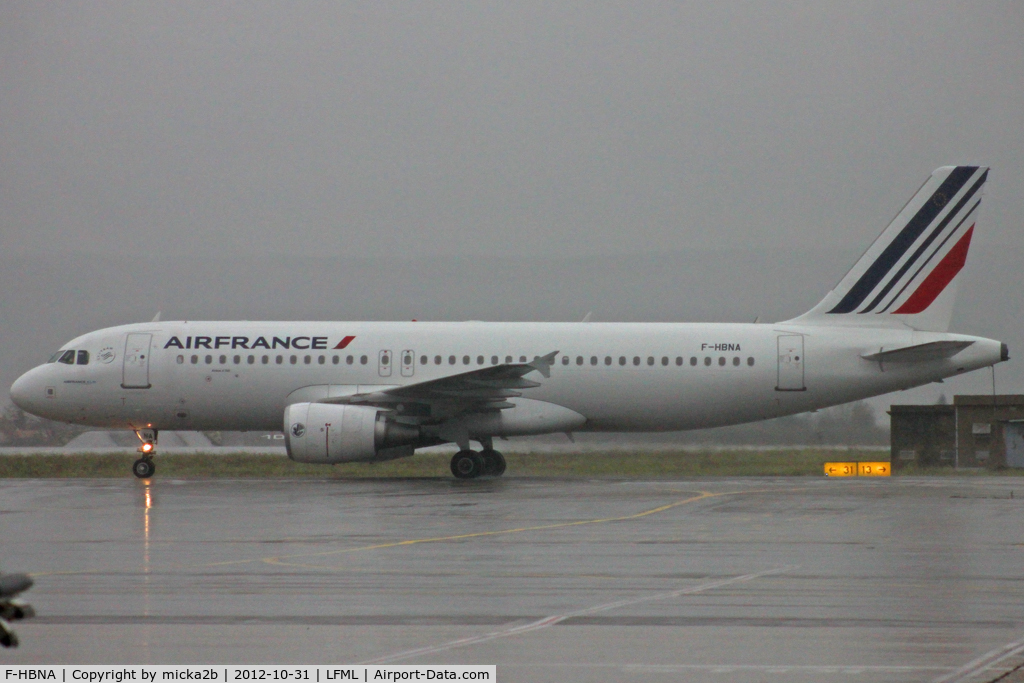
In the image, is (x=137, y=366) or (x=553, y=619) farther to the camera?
(x=137, y=366)

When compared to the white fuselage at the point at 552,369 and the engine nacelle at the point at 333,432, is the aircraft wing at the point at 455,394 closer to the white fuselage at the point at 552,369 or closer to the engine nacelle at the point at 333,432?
the engine nacelle at the point at 333,432

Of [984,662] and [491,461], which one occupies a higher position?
[491,461]

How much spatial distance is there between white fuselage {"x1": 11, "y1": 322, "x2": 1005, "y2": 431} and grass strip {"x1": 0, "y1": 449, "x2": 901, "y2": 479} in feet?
7.46

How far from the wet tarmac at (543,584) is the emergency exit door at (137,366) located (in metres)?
7.02

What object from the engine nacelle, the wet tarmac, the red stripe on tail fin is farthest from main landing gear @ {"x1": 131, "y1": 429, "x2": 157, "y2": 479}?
the red stripe on tail fin

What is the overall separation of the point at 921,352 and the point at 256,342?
14661mm

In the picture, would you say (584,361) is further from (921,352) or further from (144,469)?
(144,469)

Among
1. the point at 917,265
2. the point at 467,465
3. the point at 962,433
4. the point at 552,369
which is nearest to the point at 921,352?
the point at 917,265

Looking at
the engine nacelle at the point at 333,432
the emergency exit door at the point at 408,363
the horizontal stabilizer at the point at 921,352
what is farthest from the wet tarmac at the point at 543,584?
the emergency exit door at the point at 408,363

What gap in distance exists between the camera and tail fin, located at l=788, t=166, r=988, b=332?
27.5 metres

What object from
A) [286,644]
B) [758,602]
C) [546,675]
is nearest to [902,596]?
[758,602]

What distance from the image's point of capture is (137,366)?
27.1m

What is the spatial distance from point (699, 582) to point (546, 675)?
13.1ft

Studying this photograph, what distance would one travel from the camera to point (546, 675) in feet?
23.8
